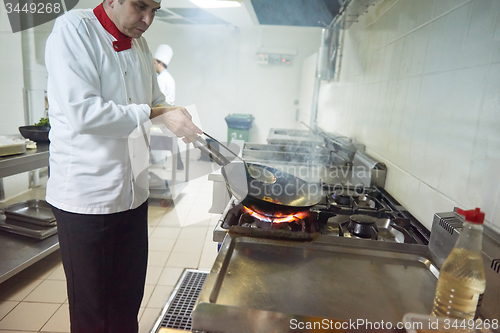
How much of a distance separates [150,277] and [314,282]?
5.47 feet

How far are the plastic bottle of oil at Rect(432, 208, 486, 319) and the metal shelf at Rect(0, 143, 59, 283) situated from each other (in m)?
1.96

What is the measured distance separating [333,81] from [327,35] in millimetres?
434

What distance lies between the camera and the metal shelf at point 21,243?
69.5 inches

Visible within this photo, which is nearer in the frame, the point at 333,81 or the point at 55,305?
the point at 55,305

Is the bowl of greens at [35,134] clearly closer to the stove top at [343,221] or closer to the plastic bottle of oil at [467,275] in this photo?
the stove top at [343,221]

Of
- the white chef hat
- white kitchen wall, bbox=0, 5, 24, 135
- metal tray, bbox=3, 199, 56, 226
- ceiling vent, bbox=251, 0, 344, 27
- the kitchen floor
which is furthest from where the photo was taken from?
the white chef hat

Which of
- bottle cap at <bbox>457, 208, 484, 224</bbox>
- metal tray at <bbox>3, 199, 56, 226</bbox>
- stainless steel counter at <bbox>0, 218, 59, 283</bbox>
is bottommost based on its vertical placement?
stainless steel counter at <bbox>0, 218, 59, 283</bbox>

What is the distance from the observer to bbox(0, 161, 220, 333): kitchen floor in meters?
1.69

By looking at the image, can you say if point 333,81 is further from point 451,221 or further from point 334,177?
point 451,221

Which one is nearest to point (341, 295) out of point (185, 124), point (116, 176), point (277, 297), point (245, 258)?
point (277, 297)

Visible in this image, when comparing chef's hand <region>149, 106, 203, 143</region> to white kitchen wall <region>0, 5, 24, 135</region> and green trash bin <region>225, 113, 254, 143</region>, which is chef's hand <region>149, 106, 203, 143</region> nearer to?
white kitchen wall <region>0, 5, 24, 135</region>

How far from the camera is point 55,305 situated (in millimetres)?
1812

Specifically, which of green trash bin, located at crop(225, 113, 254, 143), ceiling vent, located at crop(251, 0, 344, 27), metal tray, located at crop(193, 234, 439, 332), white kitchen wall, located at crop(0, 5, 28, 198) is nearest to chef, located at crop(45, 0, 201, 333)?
metal tray, located at crop(193, 234, 439, 332)

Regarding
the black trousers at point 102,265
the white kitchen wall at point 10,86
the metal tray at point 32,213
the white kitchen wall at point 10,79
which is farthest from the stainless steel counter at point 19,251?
the white kitchen wall at point 10,79
